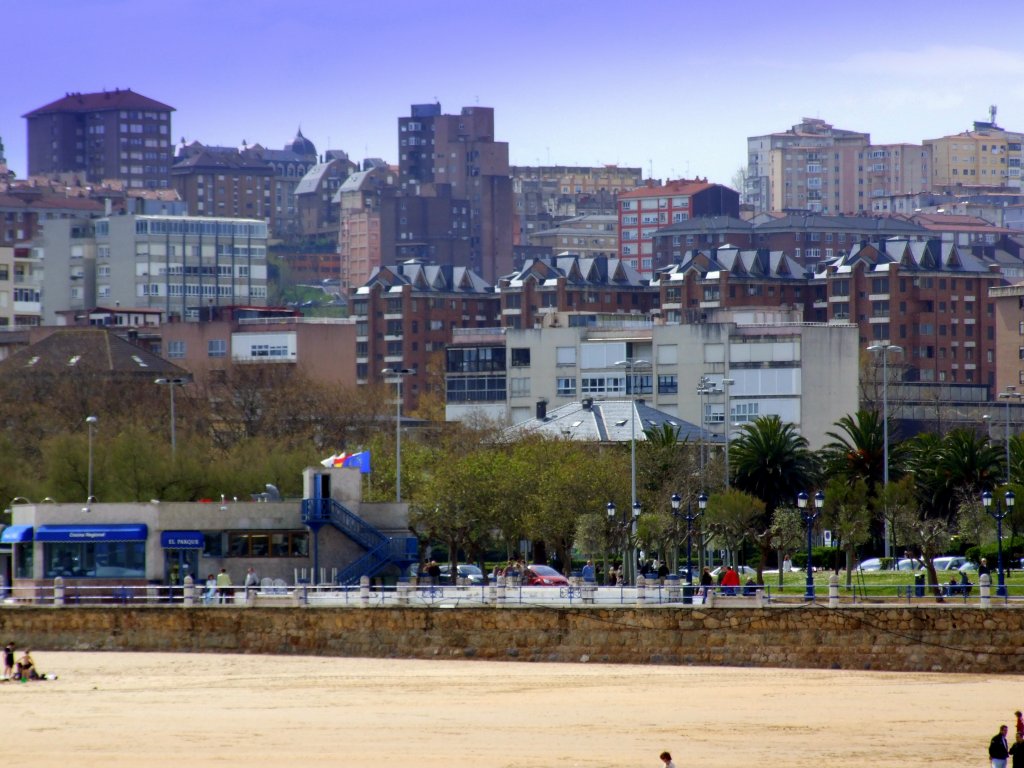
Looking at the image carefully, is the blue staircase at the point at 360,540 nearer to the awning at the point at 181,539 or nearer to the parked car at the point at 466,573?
the parked car at the point at 466,573

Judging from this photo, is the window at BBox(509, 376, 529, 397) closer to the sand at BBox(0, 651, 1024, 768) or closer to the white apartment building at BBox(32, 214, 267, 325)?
the white apartment building at BBox(32, 214, 267, 325)

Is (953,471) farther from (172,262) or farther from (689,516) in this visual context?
(172,262)

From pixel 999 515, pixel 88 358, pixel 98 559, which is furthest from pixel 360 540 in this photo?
pixel 88 358

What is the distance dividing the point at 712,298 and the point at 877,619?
131640mm

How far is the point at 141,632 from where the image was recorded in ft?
187

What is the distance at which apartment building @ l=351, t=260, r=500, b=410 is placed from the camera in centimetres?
18888

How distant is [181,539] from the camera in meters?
59.8

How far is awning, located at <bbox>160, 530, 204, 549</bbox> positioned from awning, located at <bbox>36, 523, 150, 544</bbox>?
0.50 m

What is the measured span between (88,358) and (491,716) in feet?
262

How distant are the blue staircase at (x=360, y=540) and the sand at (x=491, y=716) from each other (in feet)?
26.3

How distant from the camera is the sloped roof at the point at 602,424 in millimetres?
88438

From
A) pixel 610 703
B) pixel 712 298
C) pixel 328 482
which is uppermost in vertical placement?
pixel 712 298

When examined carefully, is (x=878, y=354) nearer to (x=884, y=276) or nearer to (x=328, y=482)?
(x=884, y=276)

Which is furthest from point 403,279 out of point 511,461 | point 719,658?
point 719,658
